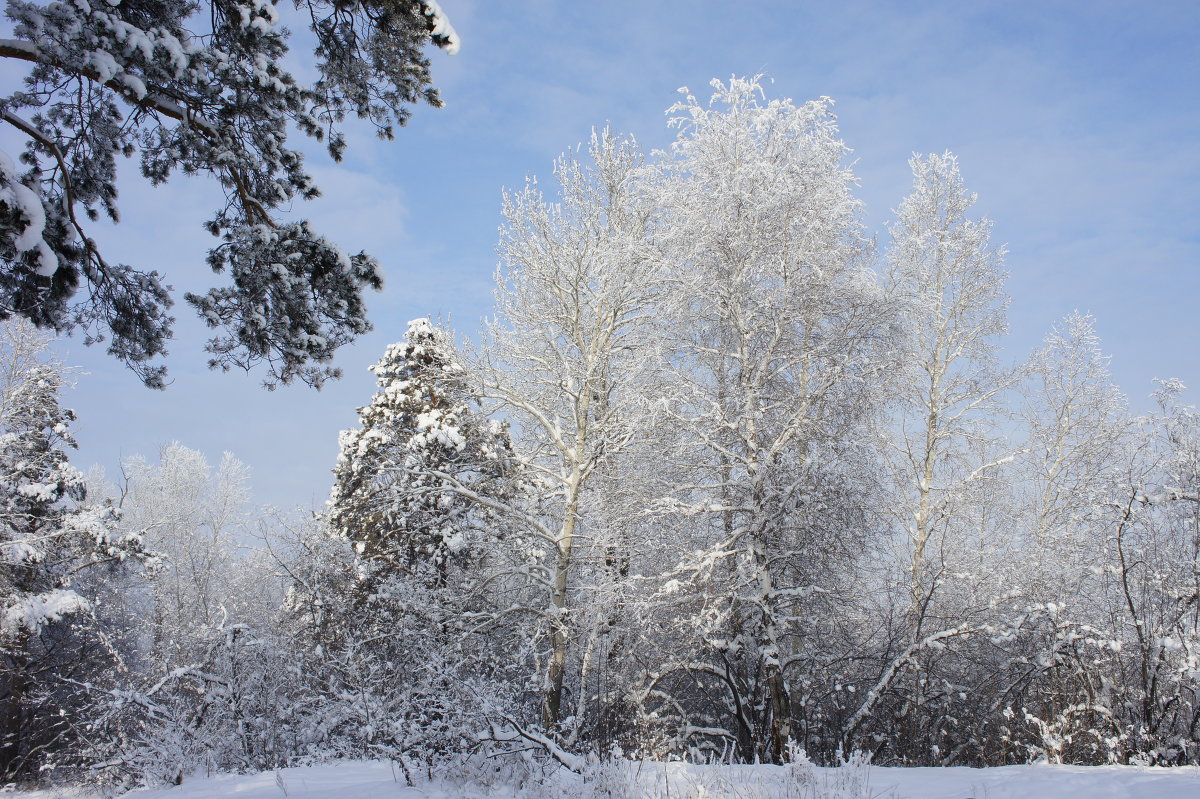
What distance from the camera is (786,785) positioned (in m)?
4.44

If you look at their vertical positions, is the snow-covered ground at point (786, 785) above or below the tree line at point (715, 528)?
below

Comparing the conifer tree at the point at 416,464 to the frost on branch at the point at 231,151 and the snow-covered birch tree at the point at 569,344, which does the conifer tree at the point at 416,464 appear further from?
the frost on branch at the point at 231,151

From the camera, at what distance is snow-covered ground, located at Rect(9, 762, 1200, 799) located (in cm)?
424

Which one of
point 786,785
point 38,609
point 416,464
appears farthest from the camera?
point 38,609

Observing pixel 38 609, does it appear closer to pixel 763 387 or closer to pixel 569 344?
pixel 569 344

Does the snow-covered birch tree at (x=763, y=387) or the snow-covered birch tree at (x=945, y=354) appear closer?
the snow-covered birch tree at (x=763, y=387)

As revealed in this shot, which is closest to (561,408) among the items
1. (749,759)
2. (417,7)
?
(749,759)

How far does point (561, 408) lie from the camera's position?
469 inches

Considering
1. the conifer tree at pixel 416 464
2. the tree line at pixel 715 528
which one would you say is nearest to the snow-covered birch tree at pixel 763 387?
the tree line at pixel 715 528

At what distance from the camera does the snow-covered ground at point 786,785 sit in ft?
13.9

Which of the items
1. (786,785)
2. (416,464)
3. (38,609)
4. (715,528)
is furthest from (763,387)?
(38,609)

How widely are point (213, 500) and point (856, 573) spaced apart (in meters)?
29.9

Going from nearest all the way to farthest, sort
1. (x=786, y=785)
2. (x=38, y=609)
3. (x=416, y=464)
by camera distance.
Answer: (x=786, y=785), (x=416, y=464), (x=38, y=609)

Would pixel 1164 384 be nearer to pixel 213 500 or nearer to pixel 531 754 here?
pixel 531 754
